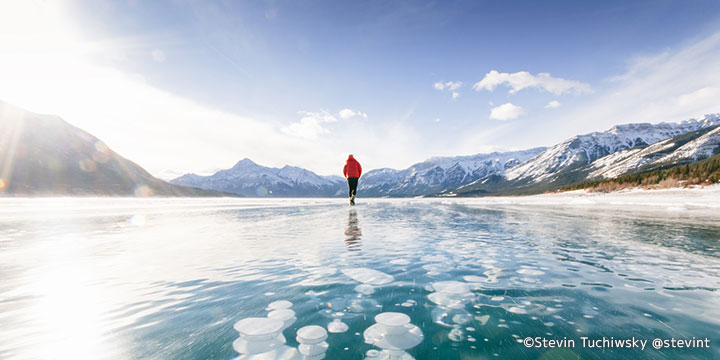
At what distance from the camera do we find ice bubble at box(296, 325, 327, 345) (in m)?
3.50

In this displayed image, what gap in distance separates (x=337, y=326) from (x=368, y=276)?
7.95 ft

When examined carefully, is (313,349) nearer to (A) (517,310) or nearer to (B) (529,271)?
(A) (517,310)

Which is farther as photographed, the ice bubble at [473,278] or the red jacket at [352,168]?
the red jacket at [352,168]

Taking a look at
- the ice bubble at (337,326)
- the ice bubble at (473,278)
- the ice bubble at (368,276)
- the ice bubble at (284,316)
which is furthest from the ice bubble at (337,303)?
the ice bubble at (473,278)

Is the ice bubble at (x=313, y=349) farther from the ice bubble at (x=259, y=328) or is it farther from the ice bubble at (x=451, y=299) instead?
the ice bubble at (x=451, y=299)

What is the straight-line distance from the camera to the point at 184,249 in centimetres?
941

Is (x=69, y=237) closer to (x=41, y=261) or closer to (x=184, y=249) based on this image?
(x=41, y=261)

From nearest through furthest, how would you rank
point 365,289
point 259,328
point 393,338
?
point 393,338
point 259,328
point 365,289

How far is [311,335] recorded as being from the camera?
3646 millimetres

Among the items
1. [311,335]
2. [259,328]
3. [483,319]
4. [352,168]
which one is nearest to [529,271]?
[483,319]

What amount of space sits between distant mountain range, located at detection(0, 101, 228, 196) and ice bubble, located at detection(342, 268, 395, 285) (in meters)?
183

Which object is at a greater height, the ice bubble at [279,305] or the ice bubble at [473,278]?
the ice bubble at [473,278]

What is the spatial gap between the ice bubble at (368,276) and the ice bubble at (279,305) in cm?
176

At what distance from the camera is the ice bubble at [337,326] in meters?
3.75
